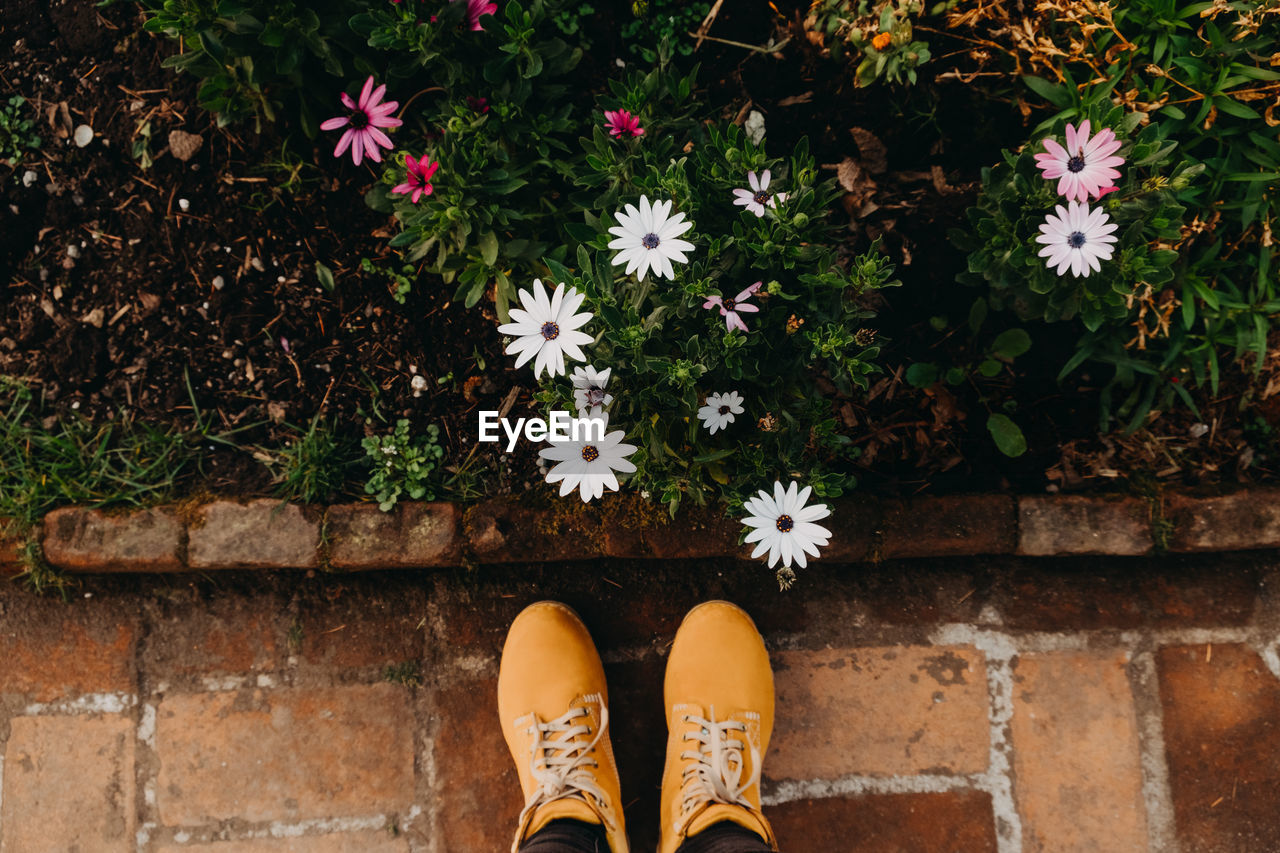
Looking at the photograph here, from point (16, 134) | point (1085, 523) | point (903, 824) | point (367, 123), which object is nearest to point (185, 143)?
point (16, 134)

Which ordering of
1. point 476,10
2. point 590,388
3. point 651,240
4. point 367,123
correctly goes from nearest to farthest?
point 651,240, point 590,388, point 476,10, point 367,123

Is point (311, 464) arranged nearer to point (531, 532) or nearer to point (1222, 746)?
point (531, 532)

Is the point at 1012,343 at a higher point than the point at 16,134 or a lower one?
lower

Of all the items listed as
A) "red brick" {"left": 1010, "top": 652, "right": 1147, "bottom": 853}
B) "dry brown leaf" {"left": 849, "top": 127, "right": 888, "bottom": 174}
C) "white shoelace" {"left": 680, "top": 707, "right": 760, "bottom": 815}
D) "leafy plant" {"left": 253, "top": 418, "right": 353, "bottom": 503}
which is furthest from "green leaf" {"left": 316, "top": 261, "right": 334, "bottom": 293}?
"red brick" {"left": 1010, "top": 652, "right": 1147, "bottom": 853}

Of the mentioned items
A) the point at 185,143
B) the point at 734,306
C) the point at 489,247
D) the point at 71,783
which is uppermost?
the point at 185,143

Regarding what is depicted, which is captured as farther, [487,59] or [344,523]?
[344,523]

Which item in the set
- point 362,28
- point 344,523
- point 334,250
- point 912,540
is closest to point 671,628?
point 912,540

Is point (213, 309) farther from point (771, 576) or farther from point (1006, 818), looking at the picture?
point (1006, 818)
